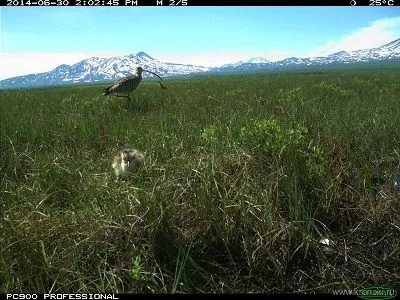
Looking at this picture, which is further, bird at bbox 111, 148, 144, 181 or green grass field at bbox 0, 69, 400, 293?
bird at bbox 111, 148, 144, 181

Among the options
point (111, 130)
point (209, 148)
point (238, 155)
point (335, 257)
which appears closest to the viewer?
point (335, 257)

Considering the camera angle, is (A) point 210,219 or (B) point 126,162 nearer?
(A) point 210,219

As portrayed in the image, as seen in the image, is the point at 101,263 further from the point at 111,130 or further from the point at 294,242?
the point at 111,130

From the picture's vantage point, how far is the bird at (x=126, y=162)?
382 cm

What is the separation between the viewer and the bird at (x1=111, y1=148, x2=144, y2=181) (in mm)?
3818

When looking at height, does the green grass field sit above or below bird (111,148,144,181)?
below

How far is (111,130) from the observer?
540 cm

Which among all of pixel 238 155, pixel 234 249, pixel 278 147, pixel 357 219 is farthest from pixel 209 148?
pixel 357 219

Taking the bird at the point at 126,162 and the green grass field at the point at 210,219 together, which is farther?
the bird at the point at 126,162

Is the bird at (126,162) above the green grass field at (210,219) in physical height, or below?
above

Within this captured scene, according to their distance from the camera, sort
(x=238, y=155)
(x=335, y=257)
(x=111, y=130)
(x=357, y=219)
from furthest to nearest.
→ (x=111, y=130) → (x=238, y=155) → (x=357, y=219) → (x=335, y=257)

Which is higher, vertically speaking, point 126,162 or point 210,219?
point 126,162

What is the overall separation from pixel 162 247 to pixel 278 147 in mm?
1566

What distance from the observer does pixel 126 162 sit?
388cm
